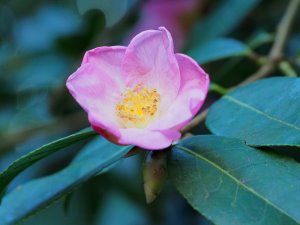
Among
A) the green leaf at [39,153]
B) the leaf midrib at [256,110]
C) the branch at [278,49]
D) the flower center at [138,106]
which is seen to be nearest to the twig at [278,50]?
the branch at [278,49]

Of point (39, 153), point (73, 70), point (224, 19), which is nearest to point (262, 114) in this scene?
point (39, 153)

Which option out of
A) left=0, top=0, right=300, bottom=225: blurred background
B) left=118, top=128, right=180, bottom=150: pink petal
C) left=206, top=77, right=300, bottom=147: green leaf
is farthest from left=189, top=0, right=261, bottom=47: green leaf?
left=118, top=128, right=180, bottom=150: pink petal

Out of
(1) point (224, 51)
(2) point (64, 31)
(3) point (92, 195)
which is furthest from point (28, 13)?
(1) point (224, 51)

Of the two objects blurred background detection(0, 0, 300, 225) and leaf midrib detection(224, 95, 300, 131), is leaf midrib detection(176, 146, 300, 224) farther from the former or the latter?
blurred background detection(0, 0, 300, 225)

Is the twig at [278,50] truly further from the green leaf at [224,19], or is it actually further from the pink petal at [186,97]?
the pink petal at [186,97]

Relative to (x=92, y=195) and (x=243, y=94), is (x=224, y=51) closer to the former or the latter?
(x=243, y=94)

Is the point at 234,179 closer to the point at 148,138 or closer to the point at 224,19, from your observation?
the point at 148,138
